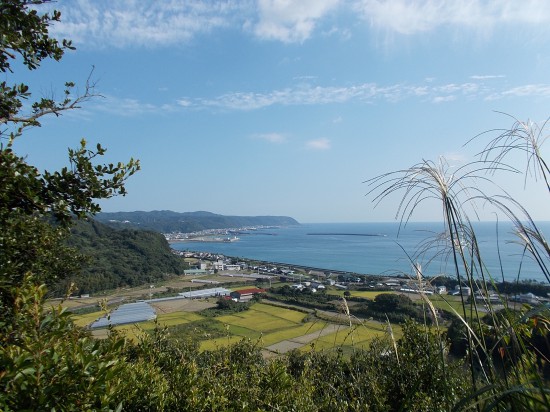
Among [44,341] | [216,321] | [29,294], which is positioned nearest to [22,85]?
[29,294]

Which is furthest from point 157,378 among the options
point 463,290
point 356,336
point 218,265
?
point 218,265

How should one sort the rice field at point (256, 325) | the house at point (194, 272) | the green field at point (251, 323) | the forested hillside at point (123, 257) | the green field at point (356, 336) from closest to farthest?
1. the green field at point (356, 336)
2. the rice field at point (256, 325)
3. the green field at point (251, 323)
4. the forested hillside at point (123, 257)
5. the house at point (194, 272)

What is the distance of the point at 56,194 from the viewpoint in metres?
2.93

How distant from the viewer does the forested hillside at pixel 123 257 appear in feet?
127

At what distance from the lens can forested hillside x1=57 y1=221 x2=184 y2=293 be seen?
38844 mm

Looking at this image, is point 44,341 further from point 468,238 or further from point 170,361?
point 170,361

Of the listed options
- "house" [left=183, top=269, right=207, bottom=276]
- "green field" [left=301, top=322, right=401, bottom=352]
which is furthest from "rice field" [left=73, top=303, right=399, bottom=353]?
"house" [left=183, top=269, right=207, bottom=276]

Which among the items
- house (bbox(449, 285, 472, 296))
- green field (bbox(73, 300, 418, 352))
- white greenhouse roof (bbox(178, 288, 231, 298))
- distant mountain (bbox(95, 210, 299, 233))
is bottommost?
white greenhouse roof (bbox(178, 288, 231, 298))

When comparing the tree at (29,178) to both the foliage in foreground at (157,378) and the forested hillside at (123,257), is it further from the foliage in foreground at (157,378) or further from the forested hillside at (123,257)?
the forested hillside at (123,257)

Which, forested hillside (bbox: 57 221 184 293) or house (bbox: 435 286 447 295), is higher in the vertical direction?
house (bbox: 435 286 447 295)

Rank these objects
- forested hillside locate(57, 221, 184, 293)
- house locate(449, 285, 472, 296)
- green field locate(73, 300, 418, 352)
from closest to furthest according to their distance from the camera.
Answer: house locate(449, 285, 472, 296) < green field locate(73, 300, 418, 352) < forested hillside locate(57, 221, 184, 293)

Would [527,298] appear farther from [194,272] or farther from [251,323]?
[194,272]

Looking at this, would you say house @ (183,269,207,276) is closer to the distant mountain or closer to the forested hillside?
the forested hillside

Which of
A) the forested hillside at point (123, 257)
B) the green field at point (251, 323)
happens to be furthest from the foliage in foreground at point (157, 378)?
the forested hillside at point (123, 257)
